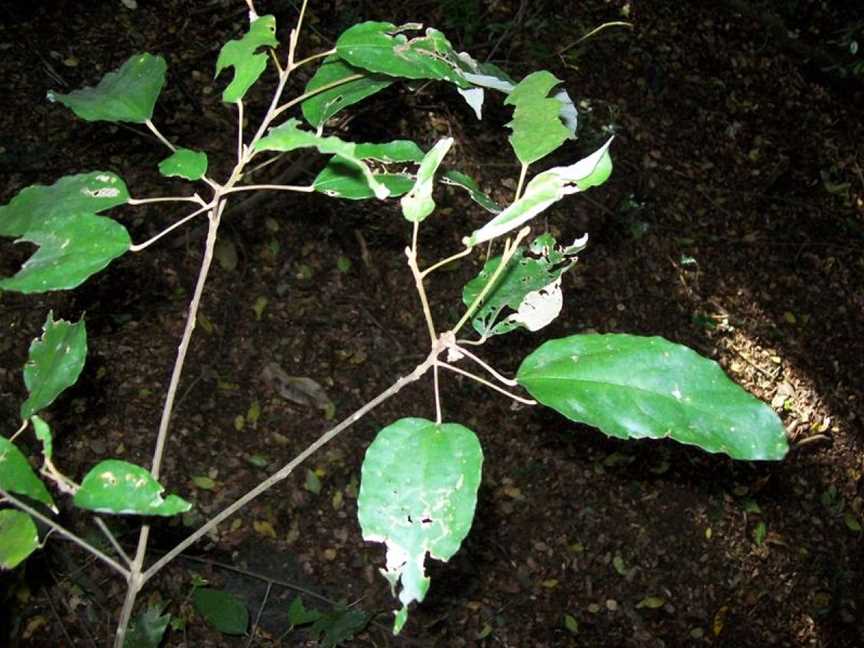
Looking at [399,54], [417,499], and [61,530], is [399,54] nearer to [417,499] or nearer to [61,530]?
[417,499]

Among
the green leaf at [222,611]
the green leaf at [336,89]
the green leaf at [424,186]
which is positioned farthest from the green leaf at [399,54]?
the green leaf at [222,611]

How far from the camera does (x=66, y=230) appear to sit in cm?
85

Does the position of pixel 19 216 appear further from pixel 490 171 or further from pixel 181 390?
pixel 490 171

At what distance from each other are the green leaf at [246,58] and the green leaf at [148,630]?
1.35 metres

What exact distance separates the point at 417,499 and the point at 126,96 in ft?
2.09

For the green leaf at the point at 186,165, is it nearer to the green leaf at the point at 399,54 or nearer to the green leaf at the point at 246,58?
the green leaf at the point at 246,58

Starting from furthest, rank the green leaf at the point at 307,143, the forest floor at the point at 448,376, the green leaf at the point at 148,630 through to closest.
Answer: the forest floor at the point at 448,376 < the green leaf at the point at 148,630 < the green leaf at the point at 307,143

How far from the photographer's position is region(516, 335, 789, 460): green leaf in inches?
29.2

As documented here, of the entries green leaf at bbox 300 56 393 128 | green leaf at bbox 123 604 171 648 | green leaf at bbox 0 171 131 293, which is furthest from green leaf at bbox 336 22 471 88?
green leaf at bbox 123 604 171 648

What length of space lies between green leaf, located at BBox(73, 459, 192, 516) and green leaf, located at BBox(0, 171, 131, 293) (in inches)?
7.9

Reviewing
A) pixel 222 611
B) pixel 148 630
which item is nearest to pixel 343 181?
pixel 148 630

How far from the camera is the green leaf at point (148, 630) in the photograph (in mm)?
1745

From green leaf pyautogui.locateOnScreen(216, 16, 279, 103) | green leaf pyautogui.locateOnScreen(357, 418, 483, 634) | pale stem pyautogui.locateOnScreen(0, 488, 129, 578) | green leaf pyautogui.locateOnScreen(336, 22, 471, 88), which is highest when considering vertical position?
green leaf pyautogui.locateOnScreen(336, 22, 471, 88)

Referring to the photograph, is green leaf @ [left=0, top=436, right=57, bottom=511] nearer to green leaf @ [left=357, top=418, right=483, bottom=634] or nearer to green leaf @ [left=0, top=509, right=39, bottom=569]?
green leaf @ [left=0, top=509, right=39, bottom=569]
